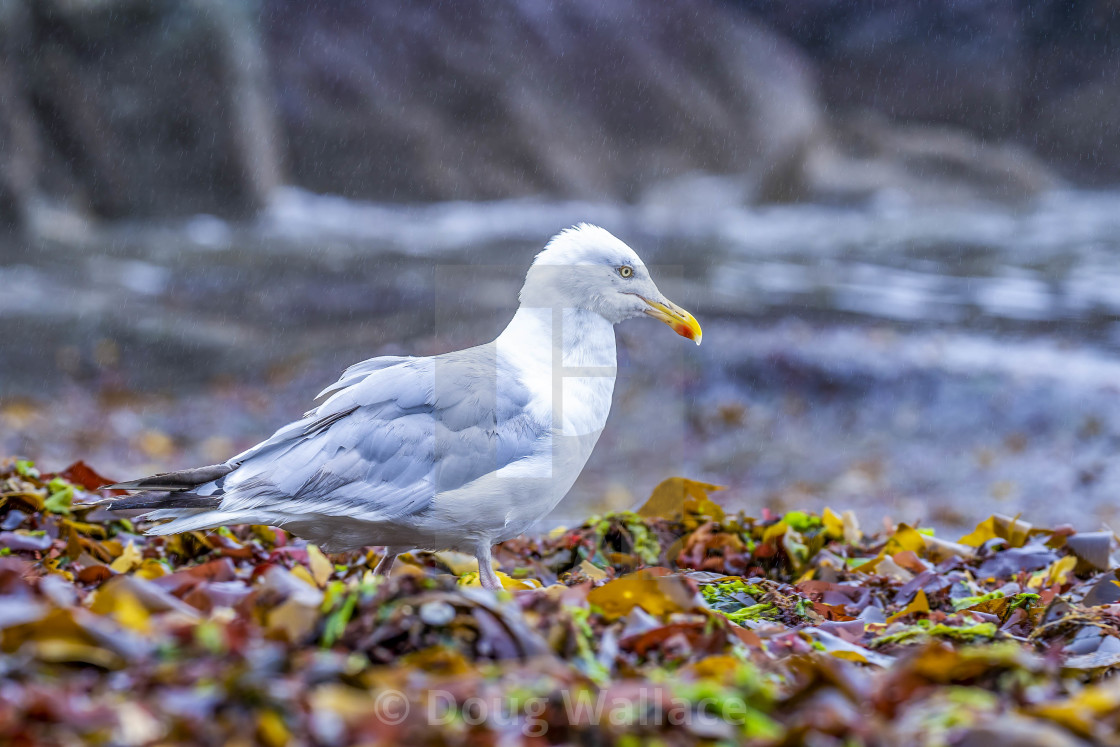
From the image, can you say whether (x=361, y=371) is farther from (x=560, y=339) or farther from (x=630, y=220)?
(x=630, y=220)

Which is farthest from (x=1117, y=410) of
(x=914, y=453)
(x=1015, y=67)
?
(x=1015, y=67)

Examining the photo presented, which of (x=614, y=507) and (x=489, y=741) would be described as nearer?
(x=489, y=741)

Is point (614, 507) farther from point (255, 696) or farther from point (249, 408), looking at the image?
point (255, 696)

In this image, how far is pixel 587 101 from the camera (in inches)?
435

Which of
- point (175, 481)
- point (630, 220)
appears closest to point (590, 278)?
point (175, 481)

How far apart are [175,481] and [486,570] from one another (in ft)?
2.97

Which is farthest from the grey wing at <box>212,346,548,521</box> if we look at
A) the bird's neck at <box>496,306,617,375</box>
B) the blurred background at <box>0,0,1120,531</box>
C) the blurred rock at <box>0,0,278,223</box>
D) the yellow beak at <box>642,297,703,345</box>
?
the blurred rock at <box>0,0,278,223</box>

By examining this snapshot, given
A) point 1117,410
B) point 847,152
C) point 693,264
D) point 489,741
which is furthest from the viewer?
point 847,152

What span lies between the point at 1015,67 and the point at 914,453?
645 centimetres

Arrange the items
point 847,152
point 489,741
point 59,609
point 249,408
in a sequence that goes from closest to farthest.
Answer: point 489,741, point 59,609, point 249,408, point 847,152

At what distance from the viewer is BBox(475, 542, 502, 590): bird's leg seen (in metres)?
2.71

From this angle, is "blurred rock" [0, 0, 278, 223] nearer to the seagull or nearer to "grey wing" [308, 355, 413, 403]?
"grey wing" [308, 355, 413, 403]

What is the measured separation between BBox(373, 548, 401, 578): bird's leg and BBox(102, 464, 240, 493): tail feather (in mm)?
568

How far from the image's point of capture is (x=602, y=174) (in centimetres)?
1059
